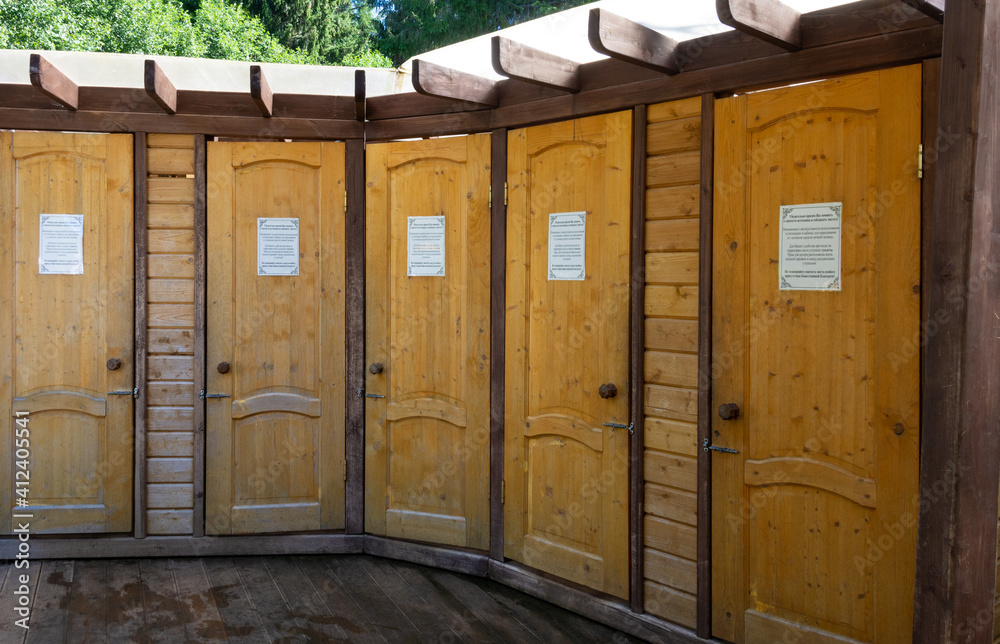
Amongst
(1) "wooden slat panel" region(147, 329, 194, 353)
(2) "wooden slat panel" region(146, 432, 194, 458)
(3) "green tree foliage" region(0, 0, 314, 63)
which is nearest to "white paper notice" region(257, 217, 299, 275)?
(1) "wooden slat panel" region(147, 329, 194, 353)

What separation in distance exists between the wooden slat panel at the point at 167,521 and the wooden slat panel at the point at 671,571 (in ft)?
8.15

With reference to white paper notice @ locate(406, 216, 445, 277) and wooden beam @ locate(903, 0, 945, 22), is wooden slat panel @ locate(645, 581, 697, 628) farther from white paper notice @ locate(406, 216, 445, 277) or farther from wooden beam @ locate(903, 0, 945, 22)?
wooden beam @ locate(903, 0, 945, 22)

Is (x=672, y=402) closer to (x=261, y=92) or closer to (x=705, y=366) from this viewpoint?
(x=705, y=366)

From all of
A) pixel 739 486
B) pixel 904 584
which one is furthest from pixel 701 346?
pixel 904 584

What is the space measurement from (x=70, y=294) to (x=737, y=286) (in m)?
3.38

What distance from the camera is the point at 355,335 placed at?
167 inches

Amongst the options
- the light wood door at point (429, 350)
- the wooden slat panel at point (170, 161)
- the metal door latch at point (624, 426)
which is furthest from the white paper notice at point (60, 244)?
the metal door latch at point (624, 426)

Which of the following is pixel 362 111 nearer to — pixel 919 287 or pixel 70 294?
pixel 70 294

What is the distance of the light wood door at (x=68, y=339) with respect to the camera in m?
4.13

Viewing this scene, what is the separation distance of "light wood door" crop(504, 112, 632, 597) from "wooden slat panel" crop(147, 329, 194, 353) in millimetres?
1783

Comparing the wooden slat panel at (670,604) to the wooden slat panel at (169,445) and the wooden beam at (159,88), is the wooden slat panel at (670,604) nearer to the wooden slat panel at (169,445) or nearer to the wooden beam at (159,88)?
the wooden slat panel at (169,445)

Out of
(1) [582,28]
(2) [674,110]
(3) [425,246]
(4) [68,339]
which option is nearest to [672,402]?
(2) [674,110]

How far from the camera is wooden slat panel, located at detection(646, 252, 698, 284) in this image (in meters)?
3.14

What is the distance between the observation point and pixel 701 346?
3078 millimetres
